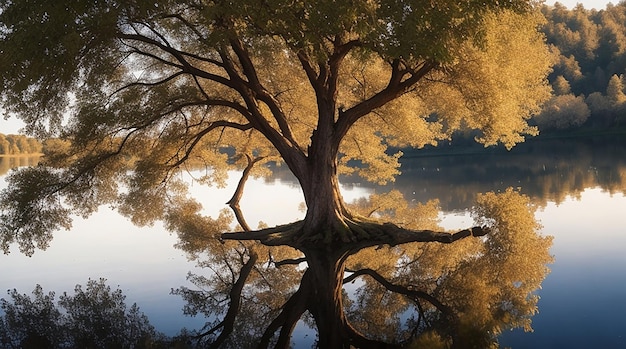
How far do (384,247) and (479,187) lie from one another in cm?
1885

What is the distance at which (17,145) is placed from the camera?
150m

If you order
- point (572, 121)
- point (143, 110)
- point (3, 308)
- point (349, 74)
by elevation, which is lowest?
point (3, 308)

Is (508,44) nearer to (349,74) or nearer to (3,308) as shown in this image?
(349,74)

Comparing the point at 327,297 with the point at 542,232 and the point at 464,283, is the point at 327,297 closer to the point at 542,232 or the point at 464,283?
the point at 464,283

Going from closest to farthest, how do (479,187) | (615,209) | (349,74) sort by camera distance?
1. (615,209)
2. (349,74)
3. (479,187)

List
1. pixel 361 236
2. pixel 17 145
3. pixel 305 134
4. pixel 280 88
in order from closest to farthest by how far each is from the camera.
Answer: pixel 361 236, pixel 280 88, pixel 305 134, pixel 17 145

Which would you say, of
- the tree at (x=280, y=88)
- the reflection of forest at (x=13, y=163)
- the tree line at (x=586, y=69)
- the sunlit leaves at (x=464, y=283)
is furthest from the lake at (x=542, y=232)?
the reflection of forest at (x=13, y=163)

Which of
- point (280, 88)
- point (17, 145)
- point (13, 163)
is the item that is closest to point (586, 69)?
point (280, 88)

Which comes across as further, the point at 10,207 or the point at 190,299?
the point at 10,207

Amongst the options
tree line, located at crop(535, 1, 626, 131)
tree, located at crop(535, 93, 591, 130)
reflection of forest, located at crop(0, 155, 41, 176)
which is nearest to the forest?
reflection of forest, located at crop(0, 155, 41, 176)

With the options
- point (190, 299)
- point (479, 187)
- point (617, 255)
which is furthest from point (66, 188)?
point (479, 187)

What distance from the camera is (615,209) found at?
21.5 m

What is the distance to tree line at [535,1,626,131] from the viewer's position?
3068 inches

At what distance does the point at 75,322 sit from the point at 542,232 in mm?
13221
